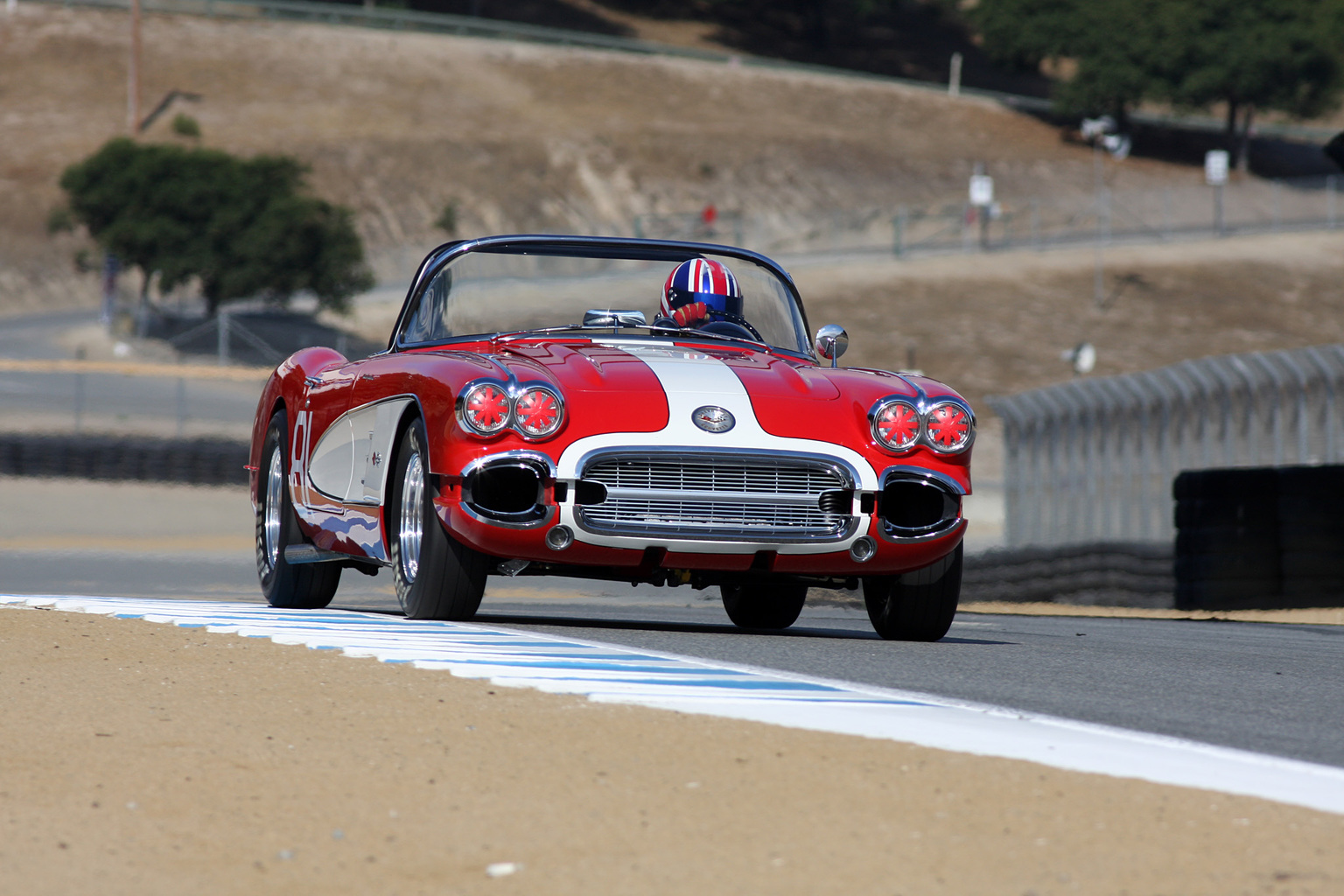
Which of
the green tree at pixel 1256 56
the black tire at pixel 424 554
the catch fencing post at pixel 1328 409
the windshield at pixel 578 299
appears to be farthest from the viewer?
the green tree at pixel 1256 56

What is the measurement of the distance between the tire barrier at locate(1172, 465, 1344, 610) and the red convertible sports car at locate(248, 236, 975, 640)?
191 inches

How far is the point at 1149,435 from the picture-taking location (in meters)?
14.6

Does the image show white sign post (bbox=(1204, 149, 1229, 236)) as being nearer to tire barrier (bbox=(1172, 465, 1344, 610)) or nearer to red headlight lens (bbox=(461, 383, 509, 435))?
tire barrier (bbox=(1172, 465, 1344, 610))

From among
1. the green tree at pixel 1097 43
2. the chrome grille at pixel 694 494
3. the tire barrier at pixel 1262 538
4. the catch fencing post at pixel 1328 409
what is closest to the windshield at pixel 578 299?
the chrome grille at pixel 694 494

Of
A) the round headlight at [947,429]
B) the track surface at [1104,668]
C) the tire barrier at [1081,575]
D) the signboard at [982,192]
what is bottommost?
the tire barrier at [1081,575]

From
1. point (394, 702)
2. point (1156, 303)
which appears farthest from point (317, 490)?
point (1156, 303)

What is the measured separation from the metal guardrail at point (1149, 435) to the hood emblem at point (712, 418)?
724 centimetres

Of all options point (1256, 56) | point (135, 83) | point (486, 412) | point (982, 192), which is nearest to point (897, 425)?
point (486, 412)

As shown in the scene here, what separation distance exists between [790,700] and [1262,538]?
7.59 m

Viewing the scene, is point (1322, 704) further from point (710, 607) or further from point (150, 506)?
point (150, 506)

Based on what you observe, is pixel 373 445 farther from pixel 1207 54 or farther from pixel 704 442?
pixel 1207 54

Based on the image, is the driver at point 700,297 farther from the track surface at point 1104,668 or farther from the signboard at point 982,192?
the signboard at point 982,192

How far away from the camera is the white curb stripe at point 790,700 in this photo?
4.06 m

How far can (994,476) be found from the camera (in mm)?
34344
